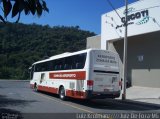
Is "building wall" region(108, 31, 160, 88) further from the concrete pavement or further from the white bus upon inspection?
the white bus

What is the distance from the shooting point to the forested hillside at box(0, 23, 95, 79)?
77.2m

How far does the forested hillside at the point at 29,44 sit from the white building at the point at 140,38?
41766 millimetres

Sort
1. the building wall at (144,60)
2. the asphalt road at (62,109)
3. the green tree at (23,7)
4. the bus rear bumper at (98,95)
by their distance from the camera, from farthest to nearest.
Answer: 1. the building wall at (144,60)
2. the bus rear bumper at (98,95)
3. the asphalt road at (62,109)
4. the green tree at (23,7)

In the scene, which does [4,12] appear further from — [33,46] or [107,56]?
[33,46]

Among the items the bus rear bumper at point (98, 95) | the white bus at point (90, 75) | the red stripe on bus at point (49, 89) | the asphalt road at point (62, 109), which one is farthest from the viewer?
the red stripe on bus at point (49, 89)

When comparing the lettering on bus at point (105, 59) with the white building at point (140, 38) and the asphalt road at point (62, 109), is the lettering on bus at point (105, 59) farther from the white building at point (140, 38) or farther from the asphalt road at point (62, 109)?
the white building at point (140, 38)

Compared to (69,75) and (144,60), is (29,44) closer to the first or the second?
(144,60)

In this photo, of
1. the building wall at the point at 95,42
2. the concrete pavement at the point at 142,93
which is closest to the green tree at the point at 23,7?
the concrete pavement at the point at 142,93

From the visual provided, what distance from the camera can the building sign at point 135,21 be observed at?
25688 mm

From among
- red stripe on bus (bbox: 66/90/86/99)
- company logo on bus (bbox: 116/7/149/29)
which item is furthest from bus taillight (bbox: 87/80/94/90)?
company logo on bus (bbox: 116/7/149/29)

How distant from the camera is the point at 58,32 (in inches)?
3248

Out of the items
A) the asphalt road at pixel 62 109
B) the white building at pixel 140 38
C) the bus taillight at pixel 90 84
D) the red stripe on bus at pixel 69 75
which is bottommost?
the asphalt road at pixel 62 109

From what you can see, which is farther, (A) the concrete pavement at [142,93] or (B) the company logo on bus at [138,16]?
(B) the company logo on bus at [138,16]

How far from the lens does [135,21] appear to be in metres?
28.0
